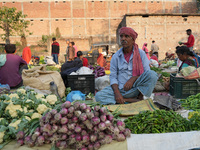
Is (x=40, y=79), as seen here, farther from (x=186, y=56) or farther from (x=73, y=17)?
(x=73, y=17)

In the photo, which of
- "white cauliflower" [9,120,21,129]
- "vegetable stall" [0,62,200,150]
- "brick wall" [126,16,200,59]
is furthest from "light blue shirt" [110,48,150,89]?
"brick wall" [126,16,200,59]

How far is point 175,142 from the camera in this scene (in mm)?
1860

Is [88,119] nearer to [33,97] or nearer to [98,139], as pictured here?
[98,139]

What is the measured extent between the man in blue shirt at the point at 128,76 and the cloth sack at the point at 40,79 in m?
1.02

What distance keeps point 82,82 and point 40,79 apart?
0.93 m

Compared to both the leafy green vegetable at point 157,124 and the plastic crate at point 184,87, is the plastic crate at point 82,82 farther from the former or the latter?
the leafy green vegetable at point 157,124

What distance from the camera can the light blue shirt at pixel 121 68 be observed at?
10.9 feet

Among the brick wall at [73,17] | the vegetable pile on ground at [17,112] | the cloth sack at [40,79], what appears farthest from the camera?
the brick wall at [73,17]

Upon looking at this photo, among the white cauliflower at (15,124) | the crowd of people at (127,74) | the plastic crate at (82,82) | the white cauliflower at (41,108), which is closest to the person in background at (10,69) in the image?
the crowd of people at (127,74)

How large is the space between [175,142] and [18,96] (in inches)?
81.1

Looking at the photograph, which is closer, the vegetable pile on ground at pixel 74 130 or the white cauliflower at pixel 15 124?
the vegetable pile on ground at pixel 74 130

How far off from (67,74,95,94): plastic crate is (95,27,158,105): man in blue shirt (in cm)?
87

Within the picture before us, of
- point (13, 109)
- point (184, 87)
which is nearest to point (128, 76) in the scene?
point (184, 87)

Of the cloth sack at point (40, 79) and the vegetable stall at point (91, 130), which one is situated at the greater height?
the cloth sack at point (40, 79)
